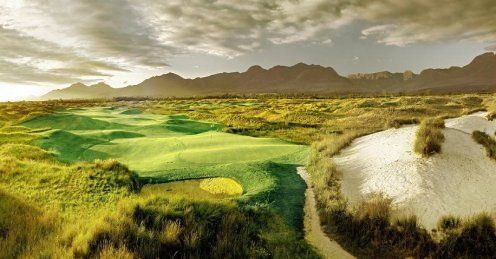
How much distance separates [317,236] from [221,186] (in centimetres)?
476

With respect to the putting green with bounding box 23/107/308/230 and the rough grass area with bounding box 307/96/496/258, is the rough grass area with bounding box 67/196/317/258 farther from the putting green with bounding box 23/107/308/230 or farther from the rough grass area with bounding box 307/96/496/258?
the putting green with bounding box 23/107/308/230

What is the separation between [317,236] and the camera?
955 centimetres

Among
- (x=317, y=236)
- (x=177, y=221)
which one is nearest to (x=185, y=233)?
(x=177, y=221)

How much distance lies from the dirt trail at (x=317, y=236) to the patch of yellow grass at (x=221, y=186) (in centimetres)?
239

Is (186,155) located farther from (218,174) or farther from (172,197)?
(172,197)

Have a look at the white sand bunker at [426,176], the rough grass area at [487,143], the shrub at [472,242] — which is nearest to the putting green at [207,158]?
the white sand bunker at [426,176]

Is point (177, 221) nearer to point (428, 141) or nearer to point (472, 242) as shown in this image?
point (472, 242)

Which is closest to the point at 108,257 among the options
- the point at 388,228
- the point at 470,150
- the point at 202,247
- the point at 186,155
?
the point at 202,247

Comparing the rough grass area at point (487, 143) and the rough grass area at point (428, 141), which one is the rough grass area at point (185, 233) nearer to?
the rough grass area at point (428, 141)

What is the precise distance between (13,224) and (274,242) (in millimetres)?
5644

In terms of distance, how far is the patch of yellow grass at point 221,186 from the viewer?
12.9m

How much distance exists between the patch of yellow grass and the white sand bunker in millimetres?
3533

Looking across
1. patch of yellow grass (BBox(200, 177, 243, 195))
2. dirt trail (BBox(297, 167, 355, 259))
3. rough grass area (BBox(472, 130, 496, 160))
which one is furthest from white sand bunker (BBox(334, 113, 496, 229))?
patch of yellow grass (BBox(200, 177, 243, 195))

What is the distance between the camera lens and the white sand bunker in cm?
1053
